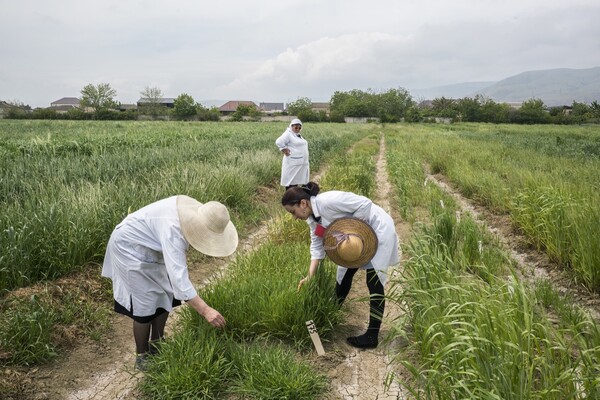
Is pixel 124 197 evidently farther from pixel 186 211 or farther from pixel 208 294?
pixel 186 211

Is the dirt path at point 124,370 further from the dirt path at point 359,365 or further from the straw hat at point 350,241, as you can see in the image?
the straw hat at point 350,241

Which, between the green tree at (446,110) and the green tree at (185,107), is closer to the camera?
the green tree at (185,107)

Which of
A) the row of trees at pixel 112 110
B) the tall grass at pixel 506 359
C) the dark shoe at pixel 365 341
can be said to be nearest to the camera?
the tall grass at pixel 506 359

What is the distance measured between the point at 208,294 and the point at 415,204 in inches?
205

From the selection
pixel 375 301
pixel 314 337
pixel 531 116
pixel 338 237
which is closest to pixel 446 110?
pixel 531 116

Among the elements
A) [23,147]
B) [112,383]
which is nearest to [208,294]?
[112,383]

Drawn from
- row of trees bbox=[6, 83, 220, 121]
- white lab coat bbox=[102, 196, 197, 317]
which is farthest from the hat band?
row of trees bbox=[6, 83, 220, 121]

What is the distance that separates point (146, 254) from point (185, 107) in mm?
66762

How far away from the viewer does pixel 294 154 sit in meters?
7.44

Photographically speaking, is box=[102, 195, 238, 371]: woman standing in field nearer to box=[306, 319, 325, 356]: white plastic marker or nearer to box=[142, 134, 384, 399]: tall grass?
box=[142, 134, 384, 399]: tall grass

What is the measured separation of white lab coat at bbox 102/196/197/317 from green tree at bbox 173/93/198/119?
6201cm

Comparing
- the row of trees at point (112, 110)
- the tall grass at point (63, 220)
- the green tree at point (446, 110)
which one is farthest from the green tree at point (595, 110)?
the tall grass at point (63, 220)

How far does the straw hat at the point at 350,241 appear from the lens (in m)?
2.74

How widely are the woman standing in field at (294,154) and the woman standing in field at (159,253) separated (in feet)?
15.8
